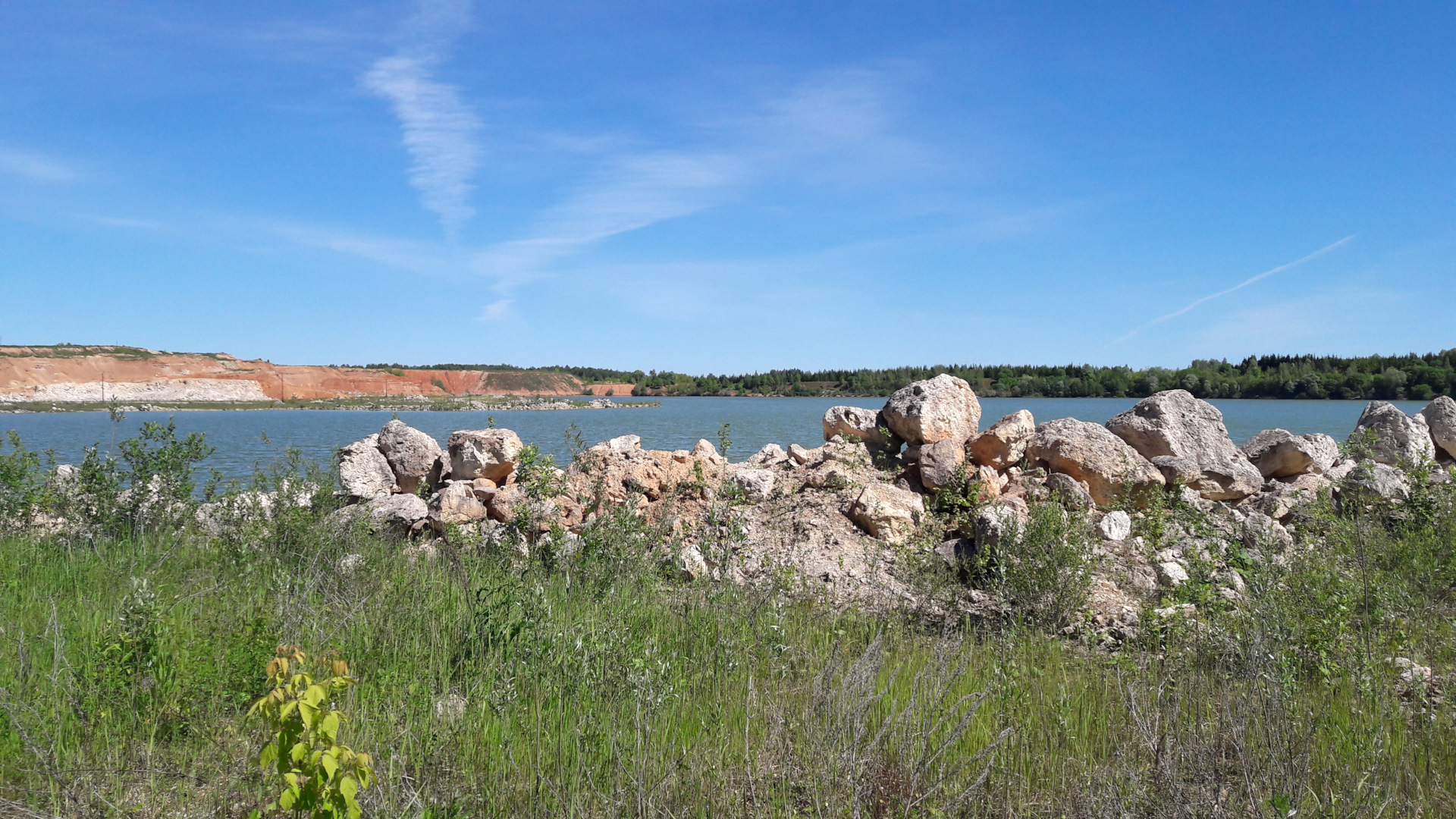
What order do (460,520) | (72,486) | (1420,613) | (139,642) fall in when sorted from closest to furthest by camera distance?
(139,642) < (1420,613) < (72,486) < (460,520)

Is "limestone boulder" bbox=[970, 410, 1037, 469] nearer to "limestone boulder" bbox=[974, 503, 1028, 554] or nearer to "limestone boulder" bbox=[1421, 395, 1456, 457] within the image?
"limestone boulder" bbox=[974, 503, 1028, 554]

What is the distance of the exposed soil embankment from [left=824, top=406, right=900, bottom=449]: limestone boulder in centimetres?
11553

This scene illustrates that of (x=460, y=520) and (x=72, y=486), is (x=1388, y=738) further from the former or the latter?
(x=72, y=486)

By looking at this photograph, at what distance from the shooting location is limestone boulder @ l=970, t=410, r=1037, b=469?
10.2 m

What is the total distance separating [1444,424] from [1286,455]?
4.75m

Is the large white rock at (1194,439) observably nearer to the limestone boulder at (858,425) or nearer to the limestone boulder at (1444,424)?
the limestone boulder at (858,425)

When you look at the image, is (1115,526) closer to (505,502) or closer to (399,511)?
(505,502)

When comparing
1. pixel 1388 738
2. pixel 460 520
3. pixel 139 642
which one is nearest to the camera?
pixel 1388 738

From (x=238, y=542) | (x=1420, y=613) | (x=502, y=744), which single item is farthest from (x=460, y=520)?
(x=1420, y=613)

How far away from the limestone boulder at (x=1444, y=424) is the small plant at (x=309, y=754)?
58.8 ft

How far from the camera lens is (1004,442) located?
10.2 m

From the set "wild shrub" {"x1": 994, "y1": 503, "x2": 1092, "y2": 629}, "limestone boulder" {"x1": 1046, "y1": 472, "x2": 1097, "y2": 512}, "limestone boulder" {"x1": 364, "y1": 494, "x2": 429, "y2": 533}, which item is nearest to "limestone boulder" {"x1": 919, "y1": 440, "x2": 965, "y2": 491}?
"limestone boulder" {"x1": 1046, "y1": 472, "x2": 1097, "y2": 512}

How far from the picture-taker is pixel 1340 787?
11.6ft

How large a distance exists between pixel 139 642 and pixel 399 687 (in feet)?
4.67
